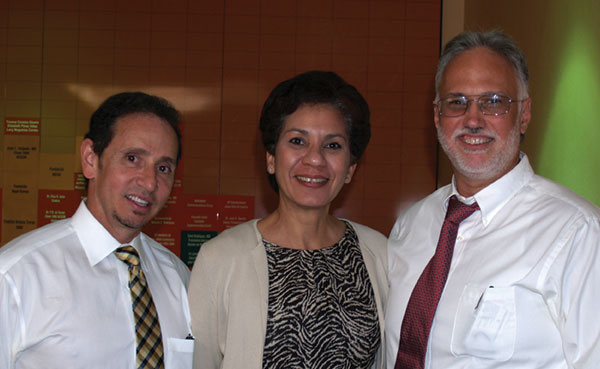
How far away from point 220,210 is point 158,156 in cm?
190

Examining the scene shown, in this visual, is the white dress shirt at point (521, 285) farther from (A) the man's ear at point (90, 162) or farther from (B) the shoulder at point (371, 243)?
(A) the man's ear at point (90, 162)

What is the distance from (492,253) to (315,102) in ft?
2.55

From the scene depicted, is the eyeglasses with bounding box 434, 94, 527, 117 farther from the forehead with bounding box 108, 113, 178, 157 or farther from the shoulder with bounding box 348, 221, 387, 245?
the forehead with bounding box 108, 113, 178, 157

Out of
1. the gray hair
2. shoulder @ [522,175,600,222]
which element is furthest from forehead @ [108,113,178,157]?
shoulder @ [522,175,600,222]

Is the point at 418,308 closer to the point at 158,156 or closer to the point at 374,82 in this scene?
the point at 158,156

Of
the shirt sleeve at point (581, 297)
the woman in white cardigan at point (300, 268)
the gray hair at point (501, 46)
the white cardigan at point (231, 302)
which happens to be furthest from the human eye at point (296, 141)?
the shirt sleeve at point (581, 297)

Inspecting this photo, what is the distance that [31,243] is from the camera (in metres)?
1.45

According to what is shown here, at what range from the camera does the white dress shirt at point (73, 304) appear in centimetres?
135

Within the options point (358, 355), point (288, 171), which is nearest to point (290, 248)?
point (288, 171)

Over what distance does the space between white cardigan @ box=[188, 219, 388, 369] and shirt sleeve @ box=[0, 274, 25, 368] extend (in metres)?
0.54

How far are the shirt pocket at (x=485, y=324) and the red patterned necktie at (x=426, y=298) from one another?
9 cm

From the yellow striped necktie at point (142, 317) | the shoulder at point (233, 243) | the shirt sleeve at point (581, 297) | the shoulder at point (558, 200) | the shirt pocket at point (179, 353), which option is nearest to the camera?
the shirt sleeve at point (581, 297)

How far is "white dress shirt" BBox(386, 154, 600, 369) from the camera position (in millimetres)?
1340

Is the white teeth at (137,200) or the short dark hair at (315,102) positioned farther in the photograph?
the short dark hair at (315,102)
